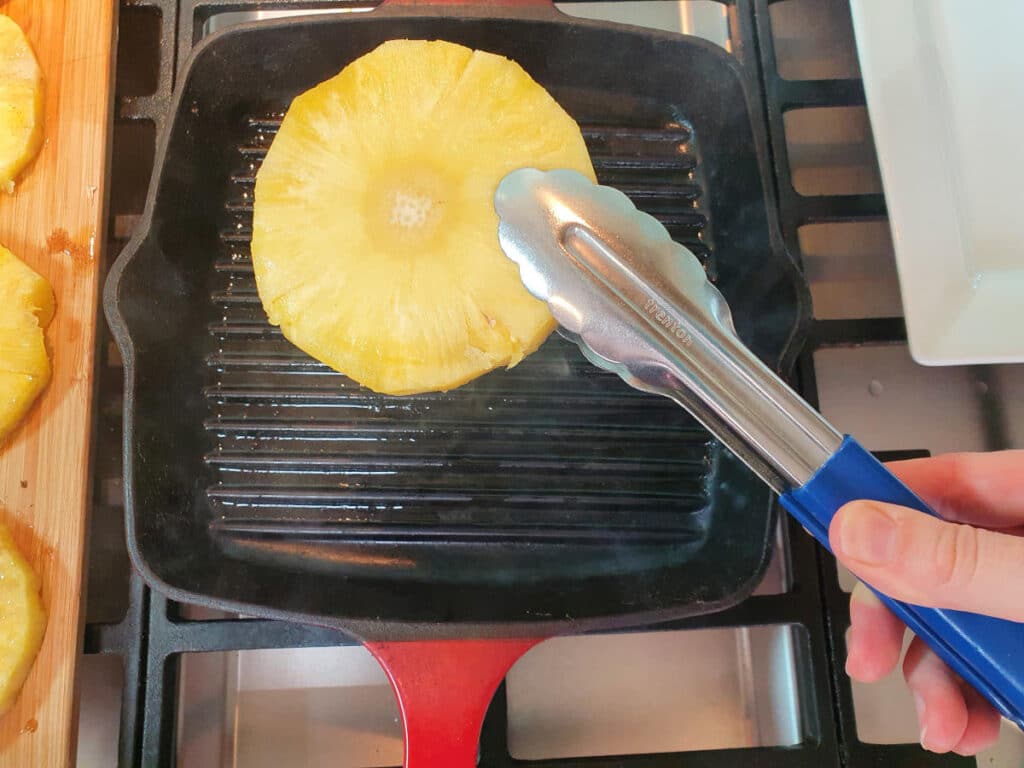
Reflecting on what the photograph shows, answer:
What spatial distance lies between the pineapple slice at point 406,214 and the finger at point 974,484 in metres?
0.49

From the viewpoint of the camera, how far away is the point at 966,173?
98 cm

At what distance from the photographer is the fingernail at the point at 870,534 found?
0.62m

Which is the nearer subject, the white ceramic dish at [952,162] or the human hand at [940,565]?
the human hand at [940,565]

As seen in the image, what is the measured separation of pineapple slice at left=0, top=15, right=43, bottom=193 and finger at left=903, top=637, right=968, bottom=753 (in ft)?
4.39

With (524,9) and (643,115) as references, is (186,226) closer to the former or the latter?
(524,9)

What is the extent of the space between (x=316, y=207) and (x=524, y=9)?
1.31ft

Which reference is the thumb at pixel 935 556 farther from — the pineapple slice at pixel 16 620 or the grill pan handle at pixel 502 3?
the pineapple slice at pixel 16 620

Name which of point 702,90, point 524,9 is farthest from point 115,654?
point 702,90

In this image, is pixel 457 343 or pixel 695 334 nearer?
pixel 695 334

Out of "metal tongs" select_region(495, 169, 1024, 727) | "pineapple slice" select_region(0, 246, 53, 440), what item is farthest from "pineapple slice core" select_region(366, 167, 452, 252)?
"pineapple slice" select_region(0, 246, 53, 440)

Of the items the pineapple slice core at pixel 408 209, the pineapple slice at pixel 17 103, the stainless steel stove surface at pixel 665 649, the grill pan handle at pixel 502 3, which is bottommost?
the stainless steel stove surface at pixel 665 649

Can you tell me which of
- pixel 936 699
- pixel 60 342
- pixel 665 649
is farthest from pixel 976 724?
pixel 60 342

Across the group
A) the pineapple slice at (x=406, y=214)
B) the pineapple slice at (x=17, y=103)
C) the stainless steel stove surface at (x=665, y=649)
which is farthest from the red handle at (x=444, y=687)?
the pineapple slice at (x=17, y=103)

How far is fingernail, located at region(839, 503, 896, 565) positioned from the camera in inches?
24.5
